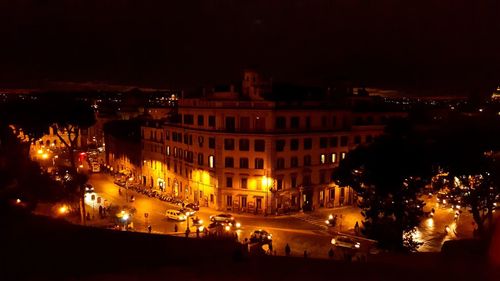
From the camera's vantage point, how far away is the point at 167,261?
15.8 metres

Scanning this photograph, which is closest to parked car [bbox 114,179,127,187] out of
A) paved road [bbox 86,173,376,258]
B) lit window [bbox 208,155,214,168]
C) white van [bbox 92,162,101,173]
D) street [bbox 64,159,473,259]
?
paved road [bbox 86,173,376,258]

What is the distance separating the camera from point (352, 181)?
3009cm

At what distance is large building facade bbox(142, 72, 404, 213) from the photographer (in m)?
A: 48.4

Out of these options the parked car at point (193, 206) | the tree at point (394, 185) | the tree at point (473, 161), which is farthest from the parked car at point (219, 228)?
the tree at point (473, 161)

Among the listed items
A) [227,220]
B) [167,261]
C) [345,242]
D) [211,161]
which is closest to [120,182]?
[211,161]

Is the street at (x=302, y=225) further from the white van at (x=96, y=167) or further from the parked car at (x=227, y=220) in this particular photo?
the white van at (x=96, y=167)

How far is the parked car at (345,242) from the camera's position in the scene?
35194mm

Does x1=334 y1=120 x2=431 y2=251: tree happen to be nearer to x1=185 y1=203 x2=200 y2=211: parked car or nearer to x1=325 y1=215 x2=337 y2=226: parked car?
x1=325 y1=215 x2=337 y2=226: parked car

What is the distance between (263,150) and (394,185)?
22.0 metres

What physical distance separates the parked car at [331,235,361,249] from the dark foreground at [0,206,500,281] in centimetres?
1750

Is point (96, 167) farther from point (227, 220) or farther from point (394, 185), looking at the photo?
point (394, 185)

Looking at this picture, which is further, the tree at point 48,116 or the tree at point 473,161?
the tree at point 48,116

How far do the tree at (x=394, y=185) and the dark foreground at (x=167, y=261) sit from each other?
28.7ft

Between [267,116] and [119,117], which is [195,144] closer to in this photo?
[267,116]
